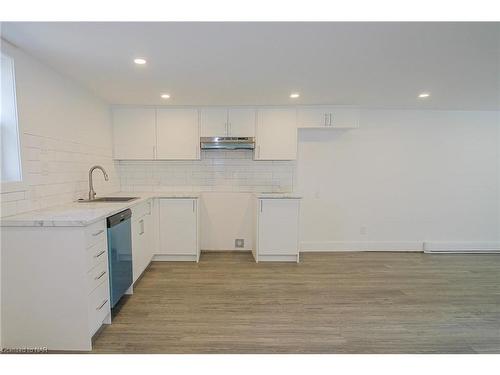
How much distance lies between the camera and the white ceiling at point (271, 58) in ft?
5.81

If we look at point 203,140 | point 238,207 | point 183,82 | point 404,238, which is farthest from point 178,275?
point 404,238

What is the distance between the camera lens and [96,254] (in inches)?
77.7

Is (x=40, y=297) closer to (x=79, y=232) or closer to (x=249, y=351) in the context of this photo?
(x=79, y=232)

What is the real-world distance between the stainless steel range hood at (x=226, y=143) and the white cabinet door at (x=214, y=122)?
0.08 metres

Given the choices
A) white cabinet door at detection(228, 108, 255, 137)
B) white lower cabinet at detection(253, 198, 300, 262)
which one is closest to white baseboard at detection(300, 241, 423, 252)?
white lower cabinet at detection(253, 198, 300, 262)

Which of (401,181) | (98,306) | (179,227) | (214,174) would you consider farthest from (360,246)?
(98,306)

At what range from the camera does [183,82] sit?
2.84 metres

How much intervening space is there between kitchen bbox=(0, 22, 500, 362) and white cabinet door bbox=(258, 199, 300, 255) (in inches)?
0.8

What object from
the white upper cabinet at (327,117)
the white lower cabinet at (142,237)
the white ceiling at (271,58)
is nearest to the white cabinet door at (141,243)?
the white lower cabinet at (142,237)

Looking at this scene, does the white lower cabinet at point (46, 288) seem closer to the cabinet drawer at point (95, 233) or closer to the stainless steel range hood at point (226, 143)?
the cabinet drawer at point (95, 233)

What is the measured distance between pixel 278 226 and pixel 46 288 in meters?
2.61

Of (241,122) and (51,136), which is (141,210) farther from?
(241,122)

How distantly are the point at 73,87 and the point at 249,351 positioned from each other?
316 centimetres

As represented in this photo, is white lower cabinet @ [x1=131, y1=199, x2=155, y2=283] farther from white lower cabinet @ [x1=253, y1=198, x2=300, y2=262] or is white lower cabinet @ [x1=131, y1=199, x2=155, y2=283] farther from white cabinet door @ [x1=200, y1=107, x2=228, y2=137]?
white lower cabinet @ [x1=253, y1=198, x2=300, y2=262]
